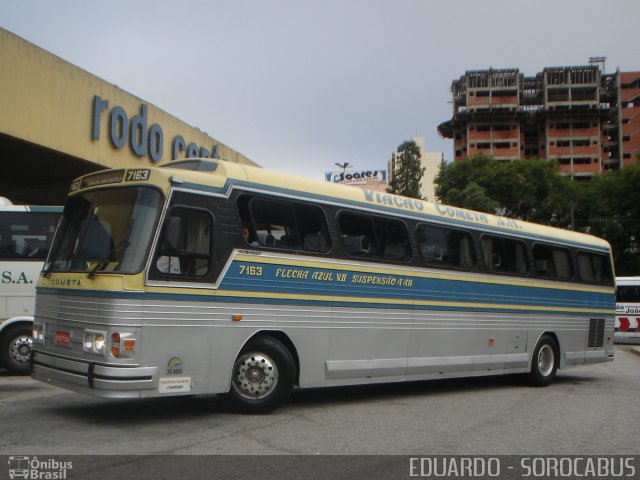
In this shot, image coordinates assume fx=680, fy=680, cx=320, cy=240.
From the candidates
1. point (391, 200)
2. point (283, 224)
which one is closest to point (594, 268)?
point (391, 200)

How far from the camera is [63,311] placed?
25.6 ft

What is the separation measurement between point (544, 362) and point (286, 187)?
25.1 ft

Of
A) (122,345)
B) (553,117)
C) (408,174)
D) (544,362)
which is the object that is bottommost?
(544,362)

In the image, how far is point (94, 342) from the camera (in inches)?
285

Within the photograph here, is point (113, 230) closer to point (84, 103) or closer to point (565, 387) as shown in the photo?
point (565, 387)

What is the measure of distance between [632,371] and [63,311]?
14.7 meters

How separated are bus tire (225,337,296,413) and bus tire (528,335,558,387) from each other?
262 inches

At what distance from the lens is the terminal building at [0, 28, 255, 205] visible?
52.5 feet

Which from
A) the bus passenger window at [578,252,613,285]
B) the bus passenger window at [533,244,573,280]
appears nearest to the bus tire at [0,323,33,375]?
the bus passenger window at [533,244,573,280]

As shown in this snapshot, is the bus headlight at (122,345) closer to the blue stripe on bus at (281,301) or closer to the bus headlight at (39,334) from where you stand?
the blue stripe on bus at (281,301)

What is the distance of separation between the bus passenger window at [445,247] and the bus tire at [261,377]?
3.42m

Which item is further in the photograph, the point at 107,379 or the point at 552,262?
the point at 552,262

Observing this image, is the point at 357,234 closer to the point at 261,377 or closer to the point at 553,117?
the point at 261,377

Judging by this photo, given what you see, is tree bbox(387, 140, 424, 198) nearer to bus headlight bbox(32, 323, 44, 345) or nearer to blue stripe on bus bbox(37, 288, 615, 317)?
blue stripe on bus bbox(37, 288, 615, 317)
